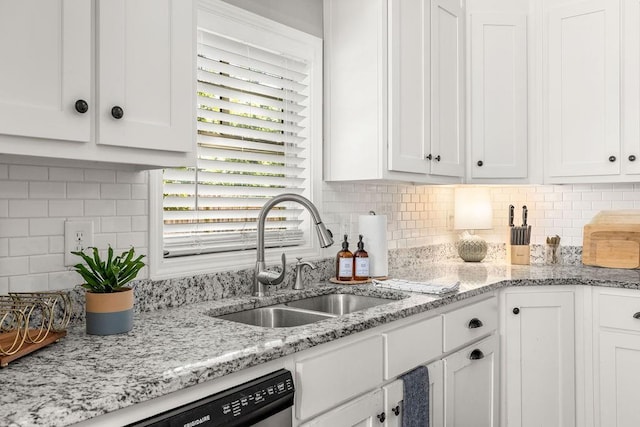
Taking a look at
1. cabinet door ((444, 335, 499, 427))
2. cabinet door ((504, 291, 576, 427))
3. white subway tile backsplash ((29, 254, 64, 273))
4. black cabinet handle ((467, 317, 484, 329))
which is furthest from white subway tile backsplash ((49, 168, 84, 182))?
cabinet door ((504, 291, 576, 427))

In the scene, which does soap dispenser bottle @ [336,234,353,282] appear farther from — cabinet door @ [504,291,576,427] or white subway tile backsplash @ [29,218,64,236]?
white subway tile backsplash @ [29,218,64,236]

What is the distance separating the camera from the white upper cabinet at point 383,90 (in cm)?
255

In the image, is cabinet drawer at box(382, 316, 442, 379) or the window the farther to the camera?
the window

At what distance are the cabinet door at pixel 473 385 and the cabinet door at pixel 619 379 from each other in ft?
1.74

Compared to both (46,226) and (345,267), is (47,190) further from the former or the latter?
(345,267)

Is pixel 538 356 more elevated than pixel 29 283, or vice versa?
pixel 29 283

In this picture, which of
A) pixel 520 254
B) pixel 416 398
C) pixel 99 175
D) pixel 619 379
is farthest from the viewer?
pixel 520 254

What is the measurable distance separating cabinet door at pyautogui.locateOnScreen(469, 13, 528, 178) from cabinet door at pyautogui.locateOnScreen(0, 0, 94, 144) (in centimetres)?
Result: 238

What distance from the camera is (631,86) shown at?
115 inches

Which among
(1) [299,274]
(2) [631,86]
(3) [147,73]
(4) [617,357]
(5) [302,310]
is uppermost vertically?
(2) [631,86]

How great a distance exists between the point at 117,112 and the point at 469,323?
67.0 inches

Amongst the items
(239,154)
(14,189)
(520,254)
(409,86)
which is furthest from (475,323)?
(14,189)

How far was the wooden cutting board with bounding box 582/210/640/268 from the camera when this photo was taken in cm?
304

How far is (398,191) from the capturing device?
3.21 metres
